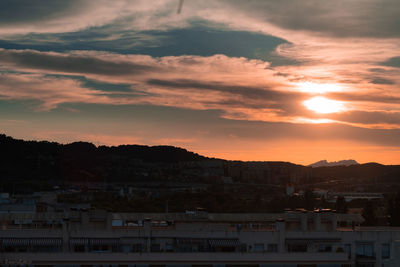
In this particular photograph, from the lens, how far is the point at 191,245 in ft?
163

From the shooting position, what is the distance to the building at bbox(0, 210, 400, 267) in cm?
4731

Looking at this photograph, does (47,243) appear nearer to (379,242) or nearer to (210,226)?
(210,226)

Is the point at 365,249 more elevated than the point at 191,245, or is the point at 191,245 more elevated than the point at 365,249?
the point at 191,245

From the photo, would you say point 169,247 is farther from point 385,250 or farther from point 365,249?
point 385,250

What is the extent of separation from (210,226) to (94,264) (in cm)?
933

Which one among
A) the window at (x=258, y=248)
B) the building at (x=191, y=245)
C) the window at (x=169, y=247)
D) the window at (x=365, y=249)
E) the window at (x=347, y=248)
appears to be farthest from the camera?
the window at (x=365, y=249)

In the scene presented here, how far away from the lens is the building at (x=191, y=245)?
155 ft

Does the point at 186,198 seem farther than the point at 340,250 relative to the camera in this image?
Yes

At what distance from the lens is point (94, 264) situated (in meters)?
47.3

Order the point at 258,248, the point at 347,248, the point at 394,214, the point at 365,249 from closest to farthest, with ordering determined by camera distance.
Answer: the point at 258,248
the point at 347,248
the point at 365,249
the point at 394,214

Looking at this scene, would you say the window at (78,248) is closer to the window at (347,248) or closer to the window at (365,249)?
the window at (347,248)

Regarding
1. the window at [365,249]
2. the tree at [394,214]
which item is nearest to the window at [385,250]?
the window at [365,249]

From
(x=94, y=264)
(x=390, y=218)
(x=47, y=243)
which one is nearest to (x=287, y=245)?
(x=94, y=264)

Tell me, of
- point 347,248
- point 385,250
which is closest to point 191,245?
point 347,248
